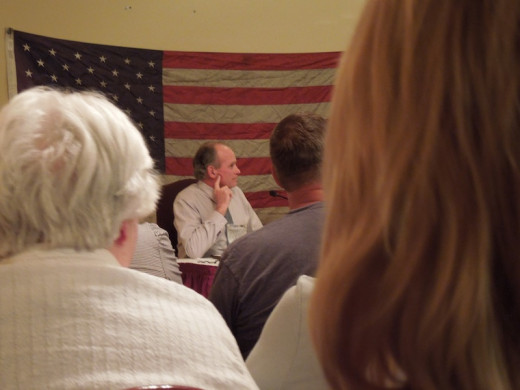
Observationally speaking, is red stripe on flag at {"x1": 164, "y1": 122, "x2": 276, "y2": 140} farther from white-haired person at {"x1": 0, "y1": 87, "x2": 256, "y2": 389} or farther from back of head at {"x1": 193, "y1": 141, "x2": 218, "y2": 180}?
white-haired person at {"x1": 0, "y1": 87, "x2": 256, "y2": 389}

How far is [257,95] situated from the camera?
5.25 m

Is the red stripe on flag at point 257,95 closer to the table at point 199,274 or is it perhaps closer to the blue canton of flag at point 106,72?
the blue canton of flag at point 106,72

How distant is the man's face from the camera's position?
158 inches

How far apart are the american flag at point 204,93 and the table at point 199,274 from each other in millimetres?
1996

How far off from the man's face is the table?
3.16ft

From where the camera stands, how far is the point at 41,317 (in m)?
0.96

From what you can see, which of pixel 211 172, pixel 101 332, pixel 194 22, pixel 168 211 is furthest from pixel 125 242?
pixel 194 22

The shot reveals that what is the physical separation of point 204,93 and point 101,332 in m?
4.31

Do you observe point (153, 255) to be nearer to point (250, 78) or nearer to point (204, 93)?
point (204, 93)

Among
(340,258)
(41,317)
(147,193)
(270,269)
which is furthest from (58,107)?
(340,258)

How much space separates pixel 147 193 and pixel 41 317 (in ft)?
1.29

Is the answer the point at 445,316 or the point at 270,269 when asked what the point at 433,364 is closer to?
the point at 445,316

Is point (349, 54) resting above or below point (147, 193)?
above

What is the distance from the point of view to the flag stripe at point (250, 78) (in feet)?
16.7
